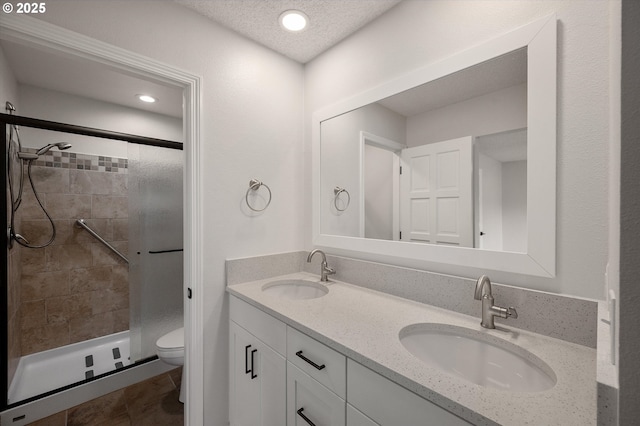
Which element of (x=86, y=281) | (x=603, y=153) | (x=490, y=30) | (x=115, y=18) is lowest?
(x=86, y=281)

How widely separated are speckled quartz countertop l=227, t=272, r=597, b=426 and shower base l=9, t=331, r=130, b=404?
177 centimetres

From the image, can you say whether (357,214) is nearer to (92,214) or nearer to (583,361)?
(583,361)

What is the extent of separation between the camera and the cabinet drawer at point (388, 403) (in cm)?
64

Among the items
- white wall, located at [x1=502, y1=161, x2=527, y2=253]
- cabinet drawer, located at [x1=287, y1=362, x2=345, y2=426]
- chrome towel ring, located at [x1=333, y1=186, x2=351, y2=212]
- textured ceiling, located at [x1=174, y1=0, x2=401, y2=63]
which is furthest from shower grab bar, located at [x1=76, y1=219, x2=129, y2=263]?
white wall, located at [x1=502, y1=161, x2=527, y2=253]

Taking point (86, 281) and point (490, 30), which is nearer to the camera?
point (490, 30)

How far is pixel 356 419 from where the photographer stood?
31.9 inches

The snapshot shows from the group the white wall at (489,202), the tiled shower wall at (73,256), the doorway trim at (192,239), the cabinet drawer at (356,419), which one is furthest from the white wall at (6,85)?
the white wall at (489,202)

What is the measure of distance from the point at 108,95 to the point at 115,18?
1.47m

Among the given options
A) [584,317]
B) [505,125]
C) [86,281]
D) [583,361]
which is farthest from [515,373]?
[86,281]

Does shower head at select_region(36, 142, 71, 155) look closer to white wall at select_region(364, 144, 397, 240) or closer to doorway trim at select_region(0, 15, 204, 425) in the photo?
doorway trim at select_region(0, 15, 204, 425)

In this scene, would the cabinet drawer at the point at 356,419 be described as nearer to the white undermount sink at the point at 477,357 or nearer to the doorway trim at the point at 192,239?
the white undermount sink at the point at 477,357

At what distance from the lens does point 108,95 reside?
232 centimetres

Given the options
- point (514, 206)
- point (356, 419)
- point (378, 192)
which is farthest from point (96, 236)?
point (514, 206)

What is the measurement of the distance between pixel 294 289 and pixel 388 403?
1.01 m
